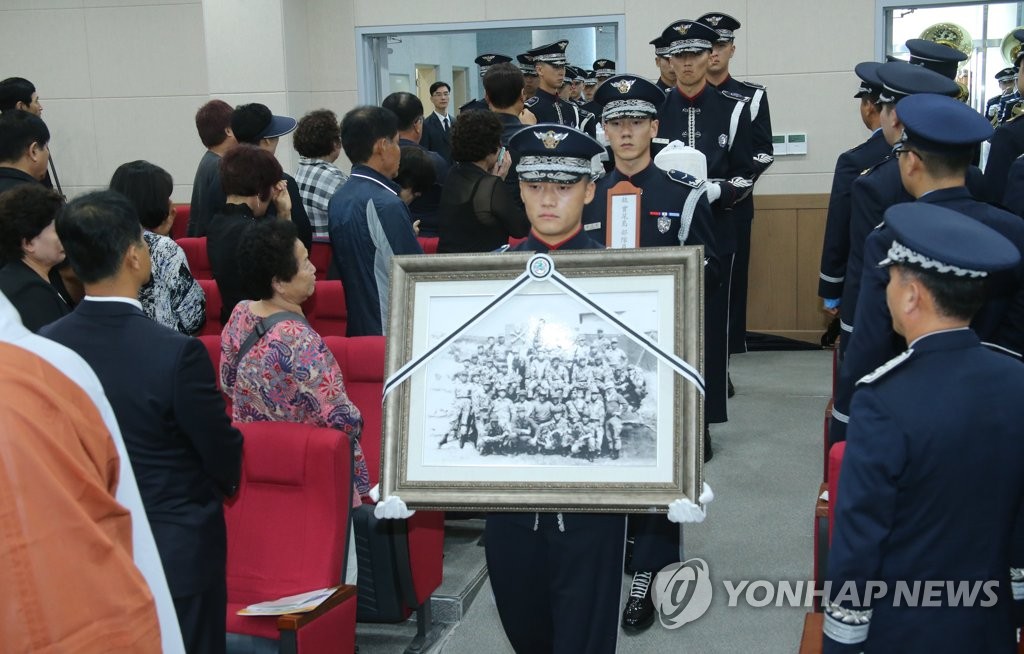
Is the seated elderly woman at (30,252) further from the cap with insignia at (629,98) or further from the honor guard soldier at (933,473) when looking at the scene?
the honor guard soldier at (933,473)

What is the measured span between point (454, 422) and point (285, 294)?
3.26ft

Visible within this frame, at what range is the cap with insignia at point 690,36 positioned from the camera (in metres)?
4.76

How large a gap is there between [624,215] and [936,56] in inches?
69.5

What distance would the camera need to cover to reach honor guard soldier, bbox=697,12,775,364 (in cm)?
528

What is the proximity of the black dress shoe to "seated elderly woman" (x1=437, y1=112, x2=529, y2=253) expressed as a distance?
1438 millimetres

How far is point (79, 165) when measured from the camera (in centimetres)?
882

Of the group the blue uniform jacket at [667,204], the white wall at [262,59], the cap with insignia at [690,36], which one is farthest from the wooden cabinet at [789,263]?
the blue uniform jacket at [667,204]

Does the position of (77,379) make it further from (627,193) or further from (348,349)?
(348,349)

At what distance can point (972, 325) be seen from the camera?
2.83 meters

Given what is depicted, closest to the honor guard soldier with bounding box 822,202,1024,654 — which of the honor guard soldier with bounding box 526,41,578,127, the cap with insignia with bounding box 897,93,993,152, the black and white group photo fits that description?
the black and white group photo

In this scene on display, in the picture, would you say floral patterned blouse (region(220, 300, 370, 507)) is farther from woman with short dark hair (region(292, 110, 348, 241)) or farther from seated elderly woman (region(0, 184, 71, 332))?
woman with short dark hair (region(292, 110, 348, 241))

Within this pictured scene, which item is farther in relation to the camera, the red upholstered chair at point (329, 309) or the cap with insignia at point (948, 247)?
the red upholstered chair at point (329, 309)

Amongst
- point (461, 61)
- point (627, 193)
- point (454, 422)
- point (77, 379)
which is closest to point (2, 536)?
point (77, 379)

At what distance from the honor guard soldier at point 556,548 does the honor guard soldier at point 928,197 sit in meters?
0.72
